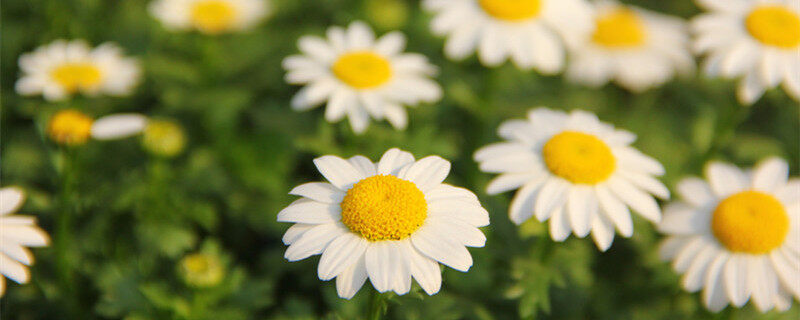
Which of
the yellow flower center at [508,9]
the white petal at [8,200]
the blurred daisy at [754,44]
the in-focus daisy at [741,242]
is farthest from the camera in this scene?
the yellow flower center at [508,9]

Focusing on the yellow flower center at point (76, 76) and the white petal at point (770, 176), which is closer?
the white petal at point (770, 176)

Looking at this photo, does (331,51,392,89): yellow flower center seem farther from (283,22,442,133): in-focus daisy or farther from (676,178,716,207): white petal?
(676,178,716,207): white petal

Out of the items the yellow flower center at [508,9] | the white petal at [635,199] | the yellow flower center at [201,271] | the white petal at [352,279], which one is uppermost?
the yellow flower center at [508,9]

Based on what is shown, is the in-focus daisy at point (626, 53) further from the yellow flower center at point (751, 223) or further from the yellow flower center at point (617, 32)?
the yellow flower center at point (751, 223)

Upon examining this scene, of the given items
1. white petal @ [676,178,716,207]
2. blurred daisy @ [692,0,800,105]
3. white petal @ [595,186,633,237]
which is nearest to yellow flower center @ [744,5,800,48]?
blurred daisy @ [692,0,800,105]

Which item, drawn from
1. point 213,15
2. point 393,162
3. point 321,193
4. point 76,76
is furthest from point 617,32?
point 76,76

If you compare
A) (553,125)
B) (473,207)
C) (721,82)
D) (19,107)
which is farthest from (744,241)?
(19,107)

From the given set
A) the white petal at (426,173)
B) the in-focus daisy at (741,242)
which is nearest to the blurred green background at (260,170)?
the in-focus daisy at (741,242)
